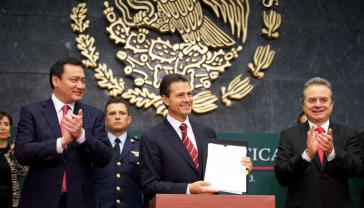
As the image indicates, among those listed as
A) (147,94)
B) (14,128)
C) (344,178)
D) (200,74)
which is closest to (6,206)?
(14,128)

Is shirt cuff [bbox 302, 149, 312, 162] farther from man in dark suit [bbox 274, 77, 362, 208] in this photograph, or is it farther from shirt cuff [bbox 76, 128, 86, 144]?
shirt cuff [bbox 76, 128, 86, 144]

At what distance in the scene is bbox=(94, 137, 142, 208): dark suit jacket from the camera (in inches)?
168

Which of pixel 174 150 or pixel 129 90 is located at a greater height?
pixel 129 90

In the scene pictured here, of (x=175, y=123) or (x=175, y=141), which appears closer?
(x=175, y=141)

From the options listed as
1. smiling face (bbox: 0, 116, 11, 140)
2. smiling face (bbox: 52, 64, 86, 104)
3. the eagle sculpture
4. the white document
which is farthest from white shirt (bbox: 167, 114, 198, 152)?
the eagle sculpture

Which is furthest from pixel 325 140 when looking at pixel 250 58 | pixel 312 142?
pixel 250 58

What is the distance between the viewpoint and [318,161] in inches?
158

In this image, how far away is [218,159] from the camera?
3299 mm

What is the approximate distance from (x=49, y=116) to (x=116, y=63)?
2556mm

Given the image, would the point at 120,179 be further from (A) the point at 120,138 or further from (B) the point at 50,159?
(B) the point at 50,159

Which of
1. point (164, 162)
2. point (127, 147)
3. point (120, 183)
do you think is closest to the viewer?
point (164, 162)

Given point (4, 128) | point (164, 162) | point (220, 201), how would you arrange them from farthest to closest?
point (4, 128) → point (164, 162) → point (220, 201)

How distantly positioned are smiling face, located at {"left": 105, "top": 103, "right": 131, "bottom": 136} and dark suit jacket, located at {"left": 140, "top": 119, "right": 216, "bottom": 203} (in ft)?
3.05

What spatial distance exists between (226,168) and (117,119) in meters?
1.52
